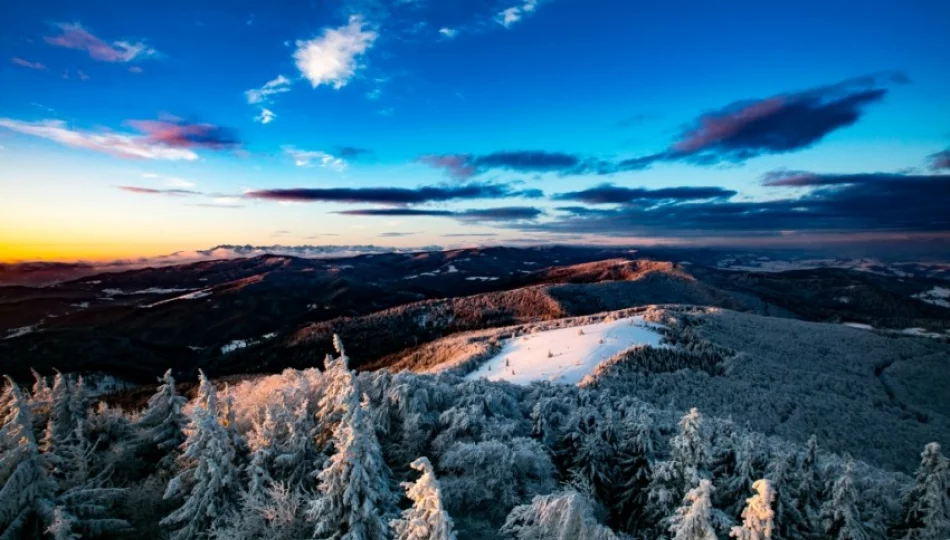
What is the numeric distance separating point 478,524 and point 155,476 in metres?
9.59

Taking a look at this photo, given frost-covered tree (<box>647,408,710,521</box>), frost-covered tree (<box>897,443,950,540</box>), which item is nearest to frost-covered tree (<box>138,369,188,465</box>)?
frost-covered tree (<box>647,408,710,521</box>)

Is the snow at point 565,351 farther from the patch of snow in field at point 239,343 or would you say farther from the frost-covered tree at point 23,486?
the patch of snow in field at point 239,343

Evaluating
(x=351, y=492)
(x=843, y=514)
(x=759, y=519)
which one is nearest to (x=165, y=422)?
(x=351, y=492)

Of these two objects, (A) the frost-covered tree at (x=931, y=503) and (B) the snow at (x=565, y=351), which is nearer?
(A) the frost-covered tree at (x=931, y=503)

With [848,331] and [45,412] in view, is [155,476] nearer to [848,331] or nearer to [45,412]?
[45,412]

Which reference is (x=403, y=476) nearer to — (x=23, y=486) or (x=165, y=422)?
(x=23, y=486)

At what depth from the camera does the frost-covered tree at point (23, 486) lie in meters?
8.88

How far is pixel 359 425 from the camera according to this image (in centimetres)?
880

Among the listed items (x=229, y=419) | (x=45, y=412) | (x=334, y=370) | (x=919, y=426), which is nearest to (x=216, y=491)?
(x=229, y=419)

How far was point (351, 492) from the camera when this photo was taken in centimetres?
851

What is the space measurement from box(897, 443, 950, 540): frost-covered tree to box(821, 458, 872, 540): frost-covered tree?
2.87ft

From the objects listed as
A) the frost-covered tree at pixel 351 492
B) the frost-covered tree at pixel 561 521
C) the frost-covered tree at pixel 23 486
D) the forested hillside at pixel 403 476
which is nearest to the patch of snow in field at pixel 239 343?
the forested hillside at pixel 403 476

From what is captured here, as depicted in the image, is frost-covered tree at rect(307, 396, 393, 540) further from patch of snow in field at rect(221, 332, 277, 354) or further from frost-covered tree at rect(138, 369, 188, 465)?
patch of snow in field at rect(221, 332, 277, 354)

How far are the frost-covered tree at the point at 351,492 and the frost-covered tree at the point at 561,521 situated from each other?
2.76 m
